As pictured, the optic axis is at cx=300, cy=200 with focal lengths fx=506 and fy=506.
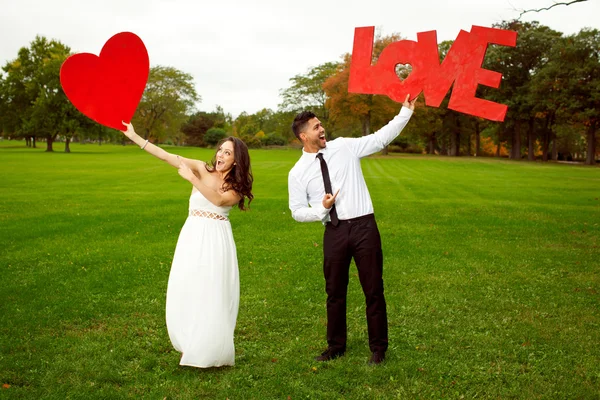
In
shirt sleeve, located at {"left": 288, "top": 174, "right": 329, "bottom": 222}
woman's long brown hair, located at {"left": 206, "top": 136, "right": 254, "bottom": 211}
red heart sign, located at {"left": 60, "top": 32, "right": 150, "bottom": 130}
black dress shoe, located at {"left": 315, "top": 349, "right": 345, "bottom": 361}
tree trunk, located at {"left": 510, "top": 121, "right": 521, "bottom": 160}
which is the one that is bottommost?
black dress shoe, located at {"left": 315, "top": 349, "right": 345, "bottom": 361}


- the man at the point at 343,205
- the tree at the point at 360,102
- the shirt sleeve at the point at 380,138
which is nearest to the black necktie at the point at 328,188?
the man at the point at 343,205

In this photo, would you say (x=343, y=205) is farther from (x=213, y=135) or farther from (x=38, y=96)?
(x=213, y=135)

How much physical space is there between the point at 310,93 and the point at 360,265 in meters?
67.5

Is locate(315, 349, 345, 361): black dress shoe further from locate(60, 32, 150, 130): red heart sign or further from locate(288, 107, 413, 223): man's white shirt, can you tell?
locate(60, 32, 150, 130): red heart sign

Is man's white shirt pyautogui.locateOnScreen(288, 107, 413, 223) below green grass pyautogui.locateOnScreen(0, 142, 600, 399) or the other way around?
the other way around

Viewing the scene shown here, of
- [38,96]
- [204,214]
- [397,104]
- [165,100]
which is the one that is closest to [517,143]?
[397,104]

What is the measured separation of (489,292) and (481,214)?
302 inches

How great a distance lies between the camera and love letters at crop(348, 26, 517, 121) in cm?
468

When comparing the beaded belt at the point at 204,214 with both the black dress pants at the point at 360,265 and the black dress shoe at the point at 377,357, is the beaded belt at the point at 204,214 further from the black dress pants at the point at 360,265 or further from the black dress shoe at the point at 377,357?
the black dress shoe at the point at 377,357

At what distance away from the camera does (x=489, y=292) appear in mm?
7578

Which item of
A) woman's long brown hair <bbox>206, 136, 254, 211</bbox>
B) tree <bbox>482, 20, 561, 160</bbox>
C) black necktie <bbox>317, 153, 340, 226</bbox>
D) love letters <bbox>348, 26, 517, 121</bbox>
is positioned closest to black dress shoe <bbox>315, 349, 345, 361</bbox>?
black necktie <bbox>317, 153, 340, 226</bbox>

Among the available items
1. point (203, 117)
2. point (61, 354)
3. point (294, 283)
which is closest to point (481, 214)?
point (294, 283)

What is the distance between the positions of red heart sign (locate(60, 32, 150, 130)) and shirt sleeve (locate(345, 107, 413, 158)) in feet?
7.04

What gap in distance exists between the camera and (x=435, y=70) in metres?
4.91
